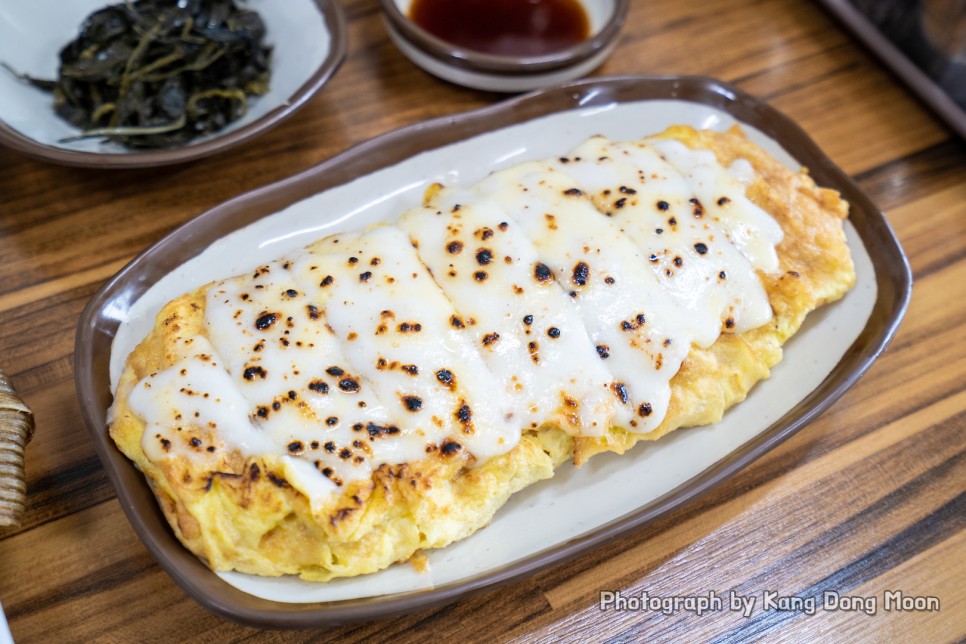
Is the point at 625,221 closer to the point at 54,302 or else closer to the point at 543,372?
the point at 543,372

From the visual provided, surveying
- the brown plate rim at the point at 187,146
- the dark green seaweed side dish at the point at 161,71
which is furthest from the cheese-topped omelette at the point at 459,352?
the dark green seaweed side dish at the point at 161,71

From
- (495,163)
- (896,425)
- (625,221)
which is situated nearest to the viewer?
→ (625,221)

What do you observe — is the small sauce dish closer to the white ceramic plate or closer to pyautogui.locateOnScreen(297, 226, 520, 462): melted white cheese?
the white ceramic plate

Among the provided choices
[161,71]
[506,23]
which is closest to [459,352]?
[161,71]

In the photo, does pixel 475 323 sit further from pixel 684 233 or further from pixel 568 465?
pixel 684 233

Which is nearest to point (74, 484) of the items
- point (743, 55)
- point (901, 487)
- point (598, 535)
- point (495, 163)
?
point (598, 535)

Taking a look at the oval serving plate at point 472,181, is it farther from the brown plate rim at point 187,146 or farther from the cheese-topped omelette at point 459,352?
the brown plate rim at point 187,146
